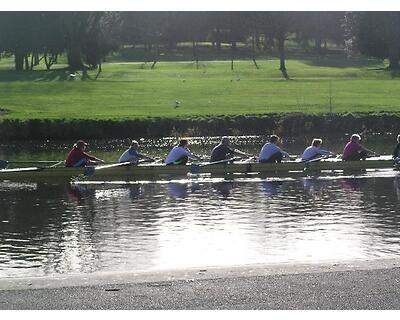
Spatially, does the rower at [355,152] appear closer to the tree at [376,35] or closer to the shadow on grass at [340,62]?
the tree at [376,35]

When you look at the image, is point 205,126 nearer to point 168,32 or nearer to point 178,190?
point 178,190

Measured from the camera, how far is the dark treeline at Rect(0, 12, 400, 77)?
260ft

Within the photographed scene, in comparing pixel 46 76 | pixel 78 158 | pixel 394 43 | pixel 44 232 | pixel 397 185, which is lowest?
pixel 397 185

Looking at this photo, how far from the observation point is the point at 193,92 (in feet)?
209

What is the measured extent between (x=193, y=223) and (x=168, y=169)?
855 cm

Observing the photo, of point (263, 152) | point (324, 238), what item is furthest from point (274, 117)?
point (324, 238)

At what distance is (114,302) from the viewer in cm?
1177

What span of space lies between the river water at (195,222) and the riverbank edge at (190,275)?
87.7 inches

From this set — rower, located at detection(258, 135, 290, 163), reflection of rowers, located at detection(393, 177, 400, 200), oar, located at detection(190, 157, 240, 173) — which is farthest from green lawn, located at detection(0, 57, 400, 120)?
reflection of rowers, located at detection(393, 177, 400, 200)

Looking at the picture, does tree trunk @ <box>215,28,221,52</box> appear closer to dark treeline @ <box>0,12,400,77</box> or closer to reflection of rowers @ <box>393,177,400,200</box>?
dark treeline @ <box>0,12,400,77</box>

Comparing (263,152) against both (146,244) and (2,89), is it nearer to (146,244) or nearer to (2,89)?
(146,244)

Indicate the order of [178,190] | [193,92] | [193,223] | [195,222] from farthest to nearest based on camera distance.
A: [193,92], [178,190], [195,222], [193,223]

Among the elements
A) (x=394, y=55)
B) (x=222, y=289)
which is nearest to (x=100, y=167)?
(x=222, y=289)

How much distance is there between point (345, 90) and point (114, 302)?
55.8m
